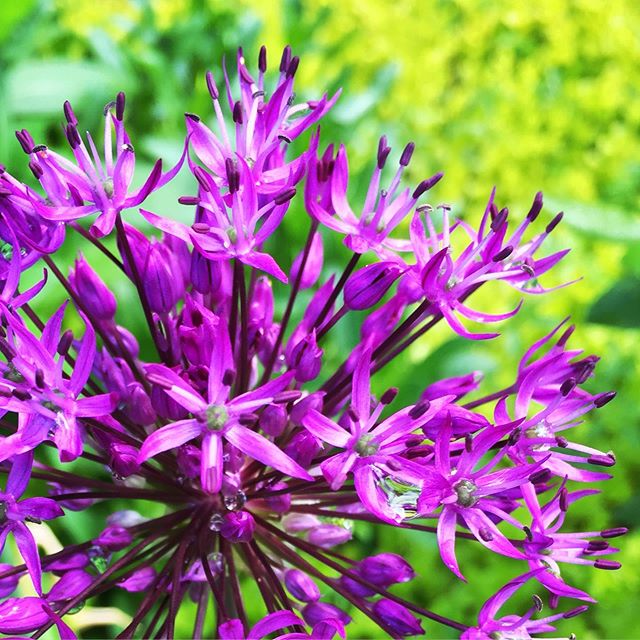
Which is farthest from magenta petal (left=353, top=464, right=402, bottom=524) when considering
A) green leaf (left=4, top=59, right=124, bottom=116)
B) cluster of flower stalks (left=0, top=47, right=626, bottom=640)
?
green leaf (left=4, top=59, right=124, bottom=116)

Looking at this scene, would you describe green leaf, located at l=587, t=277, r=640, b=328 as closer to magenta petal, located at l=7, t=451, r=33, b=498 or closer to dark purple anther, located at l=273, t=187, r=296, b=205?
dark purple anther, located at l=273, t=187, r=296, b=205

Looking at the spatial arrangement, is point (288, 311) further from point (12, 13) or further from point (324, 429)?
point (12, 13)

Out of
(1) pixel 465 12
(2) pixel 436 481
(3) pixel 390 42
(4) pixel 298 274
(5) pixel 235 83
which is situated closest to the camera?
(2) pixel 436 481

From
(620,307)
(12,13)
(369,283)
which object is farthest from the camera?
(12,13)

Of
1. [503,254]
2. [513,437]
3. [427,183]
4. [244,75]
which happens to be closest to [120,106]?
[244,75]

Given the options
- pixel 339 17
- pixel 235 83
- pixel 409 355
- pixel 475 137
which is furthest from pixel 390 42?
pixel 409 355

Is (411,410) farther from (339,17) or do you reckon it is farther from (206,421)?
(339,17)

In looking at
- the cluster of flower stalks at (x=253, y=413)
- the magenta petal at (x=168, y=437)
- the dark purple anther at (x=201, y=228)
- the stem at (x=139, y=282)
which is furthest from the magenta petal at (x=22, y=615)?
the dark purple anther at (x=201, y=228)
